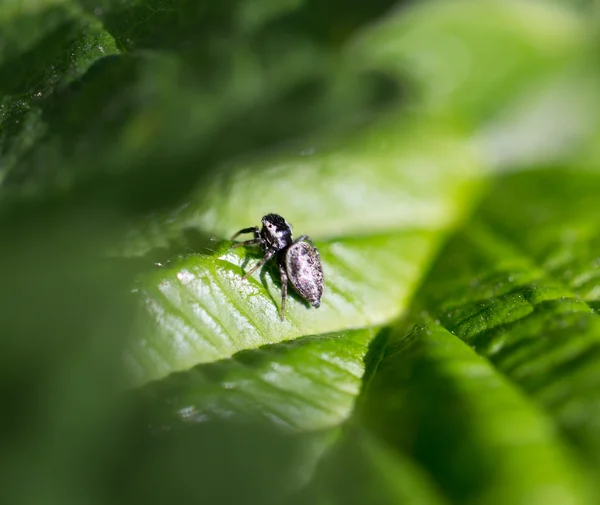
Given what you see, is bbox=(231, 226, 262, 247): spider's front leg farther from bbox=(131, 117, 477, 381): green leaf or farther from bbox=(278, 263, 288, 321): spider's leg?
bbox=(278, 263, 288, 321): spider's leg

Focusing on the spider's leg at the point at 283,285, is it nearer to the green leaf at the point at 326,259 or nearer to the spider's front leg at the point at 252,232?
the green leaf at the point at 326,259

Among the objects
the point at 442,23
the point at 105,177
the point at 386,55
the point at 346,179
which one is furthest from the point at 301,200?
the point at 442,23

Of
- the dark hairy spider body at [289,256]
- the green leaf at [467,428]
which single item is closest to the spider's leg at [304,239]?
the dark hairy spider body at [289,256]

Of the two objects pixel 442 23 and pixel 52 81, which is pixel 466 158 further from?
pixel 52 81

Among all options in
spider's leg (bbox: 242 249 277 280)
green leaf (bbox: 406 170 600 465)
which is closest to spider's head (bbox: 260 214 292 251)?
spider's leg (bbox: 242 249 277 280)

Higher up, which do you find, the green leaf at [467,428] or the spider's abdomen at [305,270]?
the spider's abdomen at [305,270]
